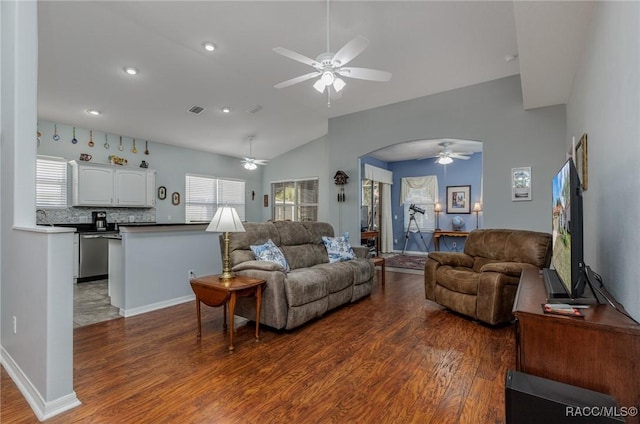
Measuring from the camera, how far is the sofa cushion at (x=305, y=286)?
299cm

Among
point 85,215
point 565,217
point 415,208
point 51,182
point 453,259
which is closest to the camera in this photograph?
point 565,217

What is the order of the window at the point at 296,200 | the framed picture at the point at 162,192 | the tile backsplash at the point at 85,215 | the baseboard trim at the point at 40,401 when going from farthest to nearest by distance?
1. the window at the point at 296,200
2. the framed picture at the point at 162,192
3. the tile backsplash at the point at 85,215
4. the baseboard trim at the point at 40,401

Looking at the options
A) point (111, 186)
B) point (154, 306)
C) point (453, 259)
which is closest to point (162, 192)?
point (111, 186)

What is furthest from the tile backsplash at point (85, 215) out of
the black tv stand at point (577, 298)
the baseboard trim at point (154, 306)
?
the black tv stand at point (577, 298)

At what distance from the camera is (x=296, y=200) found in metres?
8.58

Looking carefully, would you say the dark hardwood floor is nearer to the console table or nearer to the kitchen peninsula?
the kitchen peninsula

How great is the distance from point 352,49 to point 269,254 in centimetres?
220

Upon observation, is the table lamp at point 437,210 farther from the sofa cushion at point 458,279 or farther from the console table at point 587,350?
the console table at point 587,350

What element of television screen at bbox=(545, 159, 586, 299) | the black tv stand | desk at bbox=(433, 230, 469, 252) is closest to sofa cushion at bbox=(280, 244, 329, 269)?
the black tv stand

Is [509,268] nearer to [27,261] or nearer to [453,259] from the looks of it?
[453,259]

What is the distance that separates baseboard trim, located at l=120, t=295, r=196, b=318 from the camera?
11.5 ft

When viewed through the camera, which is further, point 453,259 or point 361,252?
point 361,252

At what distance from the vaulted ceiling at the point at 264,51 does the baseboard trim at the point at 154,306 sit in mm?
3074

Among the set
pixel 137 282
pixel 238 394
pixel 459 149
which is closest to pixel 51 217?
pixel 137 282
